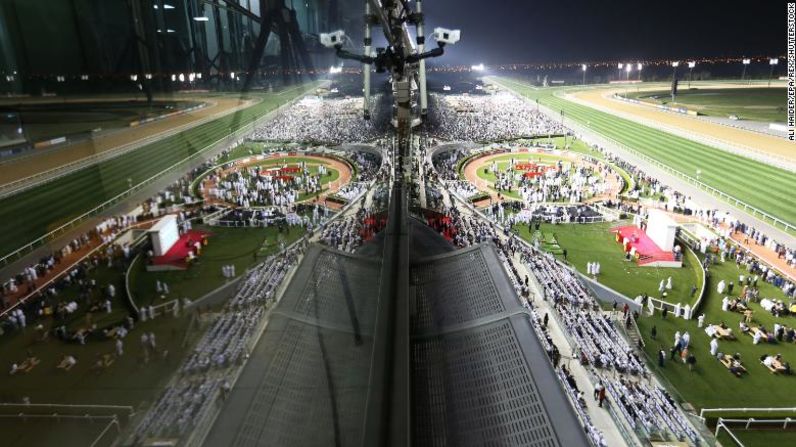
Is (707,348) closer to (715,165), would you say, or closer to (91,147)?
(91,147)

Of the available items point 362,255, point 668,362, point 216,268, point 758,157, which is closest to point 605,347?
point 668,362

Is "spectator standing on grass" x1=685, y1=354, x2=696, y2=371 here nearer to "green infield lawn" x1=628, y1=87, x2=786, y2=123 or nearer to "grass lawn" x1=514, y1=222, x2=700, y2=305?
"grass lawn" x1=514, y1=222, x2=700, y2=305

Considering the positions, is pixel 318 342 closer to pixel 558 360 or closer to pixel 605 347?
pixel 558 360

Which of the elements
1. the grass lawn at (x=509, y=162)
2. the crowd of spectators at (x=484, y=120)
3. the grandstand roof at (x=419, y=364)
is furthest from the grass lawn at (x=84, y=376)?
the crowd of spectators at (x=484, y=120)

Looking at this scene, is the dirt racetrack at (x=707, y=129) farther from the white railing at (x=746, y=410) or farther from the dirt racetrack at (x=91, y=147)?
the dirt racetrack at (x=91, y=147)

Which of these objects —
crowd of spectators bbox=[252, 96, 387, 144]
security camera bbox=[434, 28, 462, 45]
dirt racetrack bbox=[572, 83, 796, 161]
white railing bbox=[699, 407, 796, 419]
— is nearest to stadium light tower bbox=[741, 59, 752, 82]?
dirt racetrack bbox=[572, 83, 796, 161]

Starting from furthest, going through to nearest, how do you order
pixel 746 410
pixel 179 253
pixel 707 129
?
1. pixel 707 129
2. pixel 746 410
3. pixel 179 253

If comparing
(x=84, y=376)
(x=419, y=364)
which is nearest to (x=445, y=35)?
(x=419, y=364)
